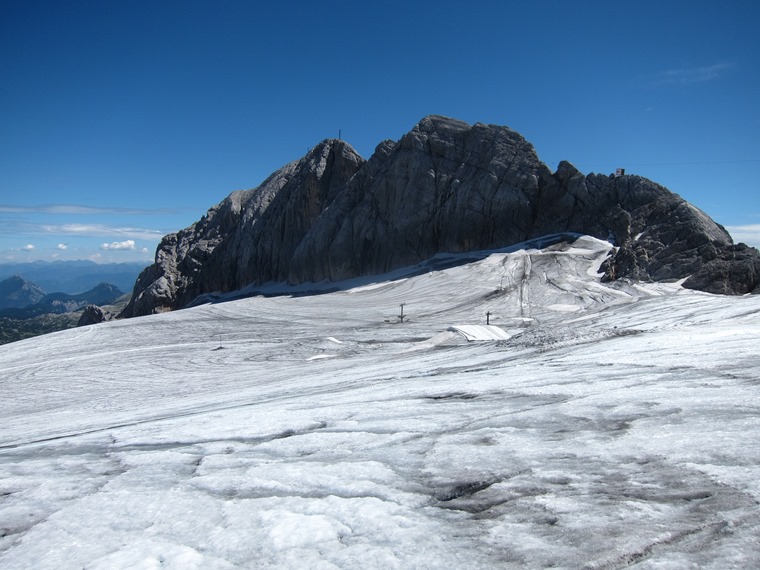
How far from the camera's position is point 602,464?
4262 mm

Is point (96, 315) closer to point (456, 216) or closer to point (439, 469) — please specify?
point (456, 216)

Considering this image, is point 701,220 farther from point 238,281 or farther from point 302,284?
point 238,281

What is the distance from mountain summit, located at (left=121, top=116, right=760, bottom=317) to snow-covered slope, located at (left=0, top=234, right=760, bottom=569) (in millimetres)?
19999

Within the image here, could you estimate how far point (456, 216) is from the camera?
3956 cm

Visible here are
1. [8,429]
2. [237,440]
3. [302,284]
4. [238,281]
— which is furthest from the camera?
[238,281]

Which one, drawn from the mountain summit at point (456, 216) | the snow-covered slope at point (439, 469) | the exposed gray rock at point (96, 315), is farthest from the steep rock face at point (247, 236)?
the snow-covered slope at point (439, 469)

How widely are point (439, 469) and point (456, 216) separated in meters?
36.1

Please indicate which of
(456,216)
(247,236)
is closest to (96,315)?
(247,236)

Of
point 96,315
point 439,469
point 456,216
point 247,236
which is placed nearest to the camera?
point 439,469

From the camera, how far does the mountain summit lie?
28672 mm

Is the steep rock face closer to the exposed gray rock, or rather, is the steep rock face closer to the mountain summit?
the mountain summit

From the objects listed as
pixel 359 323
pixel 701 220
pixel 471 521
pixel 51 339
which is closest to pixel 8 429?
pixel 471 521

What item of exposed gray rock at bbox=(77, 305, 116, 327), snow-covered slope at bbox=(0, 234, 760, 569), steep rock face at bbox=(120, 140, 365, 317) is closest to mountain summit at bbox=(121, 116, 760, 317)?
steep rock face at bbox=(120, 140, 365, 317)

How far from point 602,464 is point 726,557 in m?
1.36
